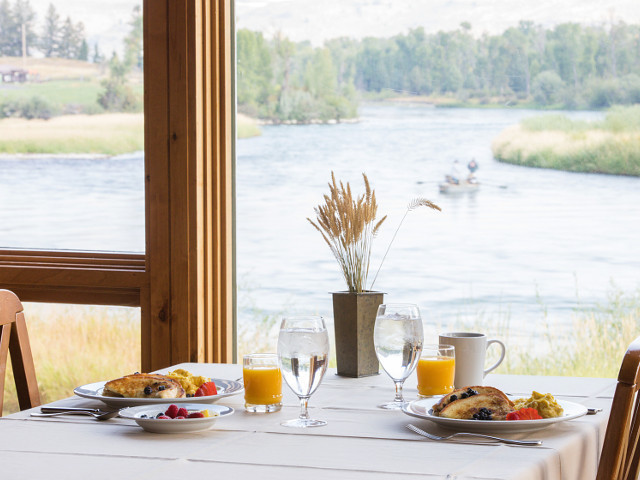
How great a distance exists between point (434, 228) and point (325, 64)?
23.7 inches

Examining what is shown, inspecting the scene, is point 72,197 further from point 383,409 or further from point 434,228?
point 383,409

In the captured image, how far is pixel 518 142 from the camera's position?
2682 millimetres

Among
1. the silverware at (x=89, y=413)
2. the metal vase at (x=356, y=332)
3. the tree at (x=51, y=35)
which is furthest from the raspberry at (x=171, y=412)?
the tree at (x=51, y=35)

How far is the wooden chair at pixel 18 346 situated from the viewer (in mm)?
1875

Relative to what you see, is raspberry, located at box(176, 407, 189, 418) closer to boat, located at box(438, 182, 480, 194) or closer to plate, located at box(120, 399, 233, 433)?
plate, located at box(120, 399, 233, 433)

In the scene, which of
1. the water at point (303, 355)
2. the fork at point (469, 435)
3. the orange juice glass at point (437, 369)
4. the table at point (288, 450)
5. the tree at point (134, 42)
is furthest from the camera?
the tree at point (134, 42)

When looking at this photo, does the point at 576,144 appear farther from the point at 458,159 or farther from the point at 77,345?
the point at 77,345

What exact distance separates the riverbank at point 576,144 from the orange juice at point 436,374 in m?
1.26

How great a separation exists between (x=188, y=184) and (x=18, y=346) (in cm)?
88

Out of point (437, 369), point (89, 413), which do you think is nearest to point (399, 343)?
point (437, 369)

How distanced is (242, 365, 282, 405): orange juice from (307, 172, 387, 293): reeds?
0.40 meters

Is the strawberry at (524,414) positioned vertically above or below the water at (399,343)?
below

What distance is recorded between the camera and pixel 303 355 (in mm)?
1331

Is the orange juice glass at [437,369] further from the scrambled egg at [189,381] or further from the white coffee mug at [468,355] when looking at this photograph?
the scrambled egg at [189,381]
